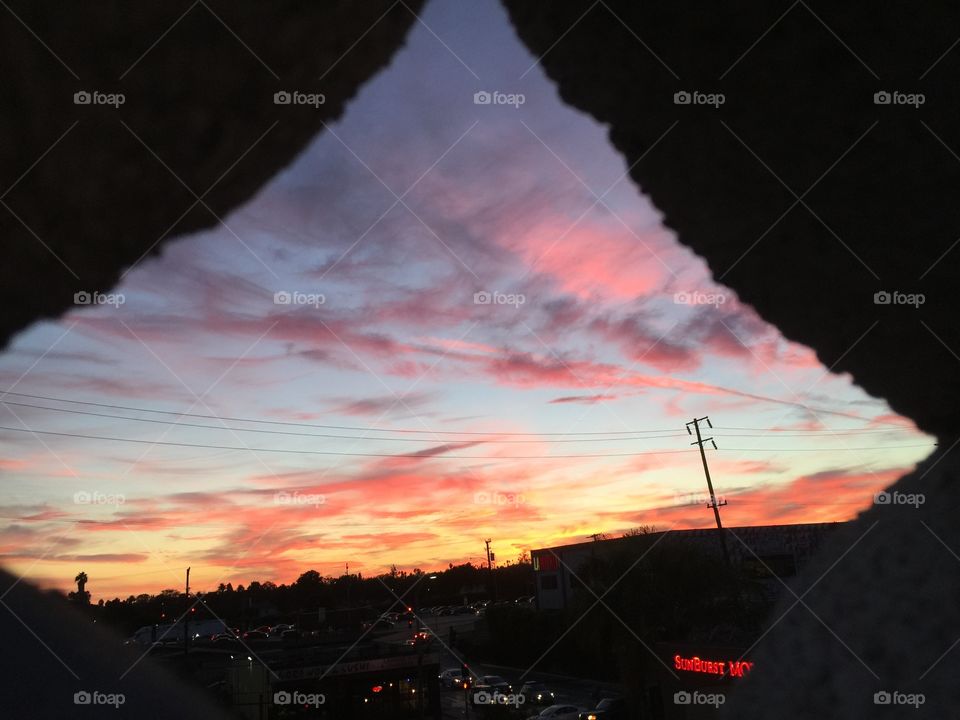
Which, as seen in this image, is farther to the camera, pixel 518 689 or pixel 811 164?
pixel 518 689

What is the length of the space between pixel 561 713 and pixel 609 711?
154 cm

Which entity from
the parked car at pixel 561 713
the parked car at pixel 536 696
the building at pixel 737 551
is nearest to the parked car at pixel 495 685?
the parked car at pixel 536 696

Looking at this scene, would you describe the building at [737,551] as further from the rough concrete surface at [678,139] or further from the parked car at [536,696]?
the rough concrete surface at [678,139]

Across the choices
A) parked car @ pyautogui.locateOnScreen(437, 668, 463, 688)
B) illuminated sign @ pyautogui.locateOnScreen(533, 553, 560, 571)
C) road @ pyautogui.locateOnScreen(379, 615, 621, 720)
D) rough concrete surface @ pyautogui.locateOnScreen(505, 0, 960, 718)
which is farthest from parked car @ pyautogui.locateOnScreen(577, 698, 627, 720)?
rough concrete surface @ pyautogui.locateOnScreen(505, 0, 960, 718)

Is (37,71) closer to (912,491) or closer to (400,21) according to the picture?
(400,21)

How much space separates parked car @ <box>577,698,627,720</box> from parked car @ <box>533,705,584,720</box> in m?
0.19

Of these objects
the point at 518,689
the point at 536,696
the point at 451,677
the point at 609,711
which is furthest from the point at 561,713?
the point at 451,677

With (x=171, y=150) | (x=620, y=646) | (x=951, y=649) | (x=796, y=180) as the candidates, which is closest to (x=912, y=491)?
(x=951, y=649)

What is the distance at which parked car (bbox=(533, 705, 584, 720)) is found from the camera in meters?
18.4

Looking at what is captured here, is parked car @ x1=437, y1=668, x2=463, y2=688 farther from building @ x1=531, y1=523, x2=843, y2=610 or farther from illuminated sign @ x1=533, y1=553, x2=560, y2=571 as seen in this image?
illuminated sign @ x1=533, y1=553, x2=560, y2=571

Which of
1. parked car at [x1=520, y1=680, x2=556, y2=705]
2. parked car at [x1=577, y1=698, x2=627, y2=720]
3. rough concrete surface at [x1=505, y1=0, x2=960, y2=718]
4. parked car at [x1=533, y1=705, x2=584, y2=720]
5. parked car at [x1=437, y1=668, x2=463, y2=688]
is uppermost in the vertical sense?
rough concrete surface at [x1=505, y1=0, x2=960, y2=718]

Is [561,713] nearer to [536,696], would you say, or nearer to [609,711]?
[609,711]

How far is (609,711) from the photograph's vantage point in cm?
1938

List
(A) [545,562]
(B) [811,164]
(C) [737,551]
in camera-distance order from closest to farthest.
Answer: (B) [811,164]
(C) [737,551]
(A) [545,562]
